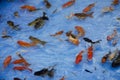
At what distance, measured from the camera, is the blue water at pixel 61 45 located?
15.2 ft

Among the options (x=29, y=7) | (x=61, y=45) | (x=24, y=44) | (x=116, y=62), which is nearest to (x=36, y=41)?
(x=24, y=44)

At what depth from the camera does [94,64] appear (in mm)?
4668

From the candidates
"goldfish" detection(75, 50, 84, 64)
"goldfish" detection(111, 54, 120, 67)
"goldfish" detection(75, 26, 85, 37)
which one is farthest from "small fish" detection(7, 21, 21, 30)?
"goldfish" detection(111, 54, 120, 67)

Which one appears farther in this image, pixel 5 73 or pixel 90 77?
pixel 5 73

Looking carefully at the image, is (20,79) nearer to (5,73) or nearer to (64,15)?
(5,73)

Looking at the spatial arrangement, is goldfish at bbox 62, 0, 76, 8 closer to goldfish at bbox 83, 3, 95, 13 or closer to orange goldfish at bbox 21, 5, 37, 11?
goldfish at bbox 83, 3, 95, 13

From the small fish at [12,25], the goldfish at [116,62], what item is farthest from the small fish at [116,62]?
the small fish at [12,25]

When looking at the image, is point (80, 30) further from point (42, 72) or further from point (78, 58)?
point (42, 72)

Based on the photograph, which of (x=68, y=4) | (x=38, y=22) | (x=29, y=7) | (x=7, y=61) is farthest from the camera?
(x=29, y=7)

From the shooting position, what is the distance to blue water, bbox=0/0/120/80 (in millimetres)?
4621

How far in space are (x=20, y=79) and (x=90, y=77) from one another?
1259mm

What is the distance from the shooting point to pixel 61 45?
17.1 feet

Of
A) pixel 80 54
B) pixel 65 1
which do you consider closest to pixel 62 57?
pixel 80 54

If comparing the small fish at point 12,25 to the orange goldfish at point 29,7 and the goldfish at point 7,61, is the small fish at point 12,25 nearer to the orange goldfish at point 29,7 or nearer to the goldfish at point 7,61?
the orange goldfish at point 29,7
